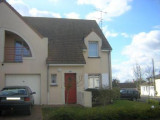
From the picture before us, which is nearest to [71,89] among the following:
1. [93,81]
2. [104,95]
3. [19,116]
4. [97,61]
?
[93,81]

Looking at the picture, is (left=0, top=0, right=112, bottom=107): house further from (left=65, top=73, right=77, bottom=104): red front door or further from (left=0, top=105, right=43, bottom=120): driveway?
(left=0, top=105, right=43, bottom=120): driveway

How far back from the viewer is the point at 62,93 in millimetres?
20562

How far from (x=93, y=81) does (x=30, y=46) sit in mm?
6577

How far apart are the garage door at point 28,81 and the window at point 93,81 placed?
16.3ft

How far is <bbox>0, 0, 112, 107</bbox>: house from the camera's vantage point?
65.1 ft

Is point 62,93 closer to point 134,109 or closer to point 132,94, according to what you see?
point 134,109

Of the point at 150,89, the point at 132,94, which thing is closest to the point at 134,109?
the point at 132,94

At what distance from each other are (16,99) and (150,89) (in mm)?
54205

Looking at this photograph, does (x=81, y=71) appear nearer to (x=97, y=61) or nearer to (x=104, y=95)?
(x=97, y=61)

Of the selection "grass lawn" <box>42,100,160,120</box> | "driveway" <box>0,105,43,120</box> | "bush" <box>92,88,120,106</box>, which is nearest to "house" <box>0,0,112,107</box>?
"bush" <box>92,88,120,106</box>

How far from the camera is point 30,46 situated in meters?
20.2

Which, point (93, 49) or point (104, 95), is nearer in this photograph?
point (104, 95)

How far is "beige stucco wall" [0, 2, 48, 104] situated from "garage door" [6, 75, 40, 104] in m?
0.41

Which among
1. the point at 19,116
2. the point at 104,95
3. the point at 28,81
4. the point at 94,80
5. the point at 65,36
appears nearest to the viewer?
the point at 19,116
